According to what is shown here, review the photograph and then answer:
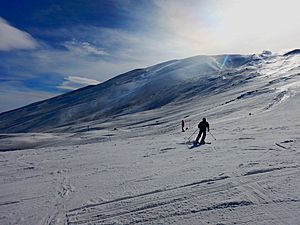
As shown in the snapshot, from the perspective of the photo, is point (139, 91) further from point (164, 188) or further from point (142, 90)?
point (164, 188)

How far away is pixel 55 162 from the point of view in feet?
49.2

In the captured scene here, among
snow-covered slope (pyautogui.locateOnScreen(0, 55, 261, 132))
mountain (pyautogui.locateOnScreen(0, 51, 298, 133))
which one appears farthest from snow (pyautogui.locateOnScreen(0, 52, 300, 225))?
snow-covered slope (pyautogui.locateOnScreen(0, 55, 261, 132))

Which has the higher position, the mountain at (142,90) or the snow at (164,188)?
the mountain at (142,90)

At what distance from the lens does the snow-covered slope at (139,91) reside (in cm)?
10862

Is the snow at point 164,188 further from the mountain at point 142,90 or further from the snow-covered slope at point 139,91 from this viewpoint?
the snow-covered slope at point 139,91

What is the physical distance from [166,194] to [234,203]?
186 cm

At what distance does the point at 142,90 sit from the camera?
14088 cm

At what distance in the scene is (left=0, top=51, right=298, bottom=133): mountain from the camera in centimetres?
10788

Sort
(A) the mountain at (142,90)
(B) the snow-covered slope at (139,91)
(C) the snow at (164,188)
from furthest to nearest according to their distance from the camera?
1. (B) the snow-covered slope at (139,91)
2. (A) the mountain at (142,90)
3. (C) the snow at (164,188)

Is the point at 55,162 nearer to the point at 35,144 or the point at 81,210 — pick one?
the point at 81,210

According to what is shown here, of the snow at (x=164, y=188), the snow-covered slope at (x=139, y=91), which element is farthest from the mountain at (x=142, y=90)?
the snow at (x=164, y=188)

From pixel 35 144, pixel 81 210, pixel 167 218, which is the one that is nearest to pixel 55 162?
pixel 81 210

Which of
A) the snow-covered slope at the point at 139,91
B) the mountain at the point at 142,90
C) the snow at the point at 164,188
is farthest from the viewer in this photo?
the snow-covered slope at the point at 139,91

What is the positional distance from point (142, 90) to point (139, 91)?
58.6 inches
